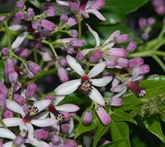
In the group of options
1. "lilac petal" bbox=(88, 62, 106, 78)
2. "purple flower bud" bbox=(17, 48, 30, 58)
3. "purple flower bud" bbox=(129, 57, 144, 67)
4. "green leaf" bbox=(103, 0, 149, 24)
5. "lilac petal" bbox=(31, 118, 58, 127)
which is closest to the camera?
"lilac petal" bbox=(31, 118, 58, 127)

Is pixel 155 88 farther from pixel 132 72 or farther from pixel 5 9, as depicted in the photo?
pixel 5 9

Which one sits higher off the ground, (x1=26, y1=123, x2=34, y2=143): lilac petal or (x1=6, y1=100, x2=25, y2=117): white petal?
(x1=6, y1=100, x2=25, y2=117): white petal

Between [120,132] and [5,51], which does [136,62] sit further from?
[5,51]

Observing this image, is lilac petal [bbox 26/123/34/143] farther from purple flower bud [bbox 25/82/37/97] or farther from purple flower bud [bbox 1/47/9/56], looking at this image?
purple flower bud [bbox 1/47/9/56]

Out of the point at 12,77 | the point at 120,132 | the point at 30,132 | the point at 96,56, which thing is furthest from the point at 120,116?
the point at 12,77

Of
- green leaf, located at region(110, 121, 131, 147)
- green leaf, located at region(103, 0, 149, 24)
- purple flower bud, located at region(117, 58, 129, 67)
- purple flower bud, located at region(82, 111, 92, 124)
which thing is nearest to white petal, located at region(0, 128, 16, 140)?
purple flower bud, located at region(82, 111, 92, 124)

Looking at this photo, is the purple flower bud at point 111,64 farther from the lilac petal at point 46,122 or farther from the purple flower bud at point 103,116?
the lilac petal at point 46,122

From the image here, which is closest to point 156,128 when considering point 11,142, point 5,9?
point 11,142

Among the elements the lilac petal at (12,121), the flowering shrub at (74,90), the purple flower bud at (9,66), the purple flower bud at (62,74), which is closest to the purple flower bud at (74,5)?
the flowering shrub at (74,90)
